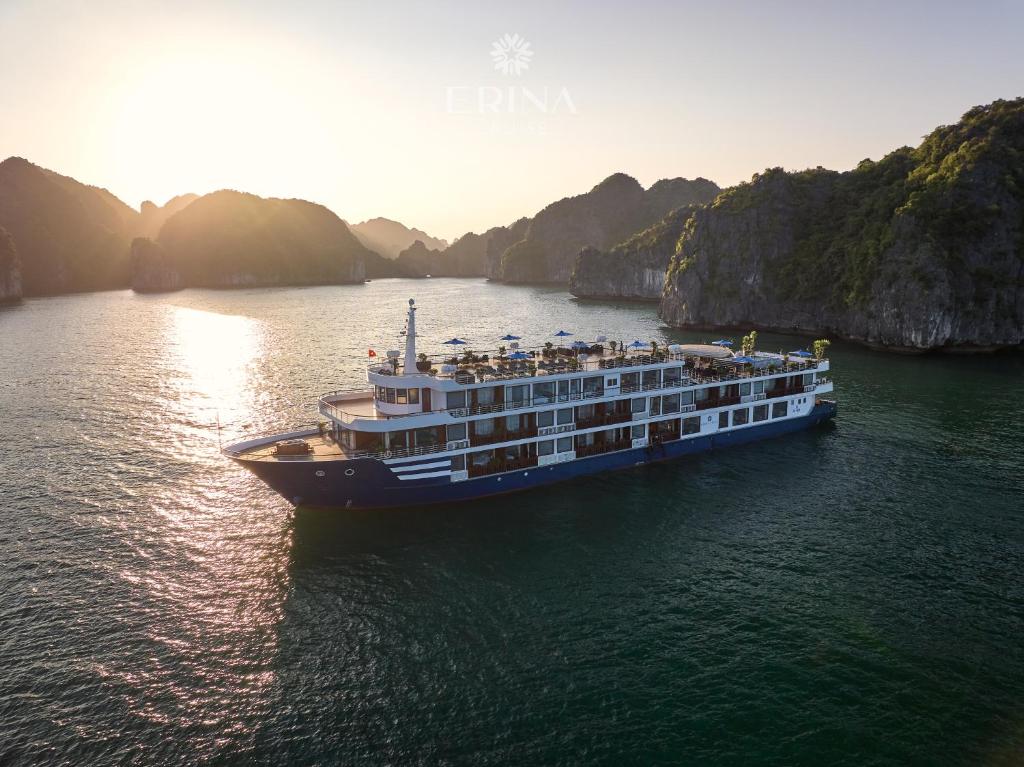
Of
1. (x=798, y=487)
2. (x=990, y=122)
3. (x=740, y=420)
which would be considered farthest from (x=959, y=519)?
(x=990, y=122)

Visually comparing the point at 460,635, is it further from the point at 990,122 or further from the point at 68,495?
the point at 990,122

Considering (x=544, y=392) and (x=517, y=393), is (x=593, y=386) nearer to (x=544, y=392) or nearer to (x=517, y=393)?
(x=544, y=392)

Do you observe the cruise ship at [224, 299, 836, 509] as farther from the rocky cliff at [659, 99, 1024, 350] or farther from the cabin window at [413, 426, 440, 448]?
the rocky cliff at [659, 99, 1024, 350]

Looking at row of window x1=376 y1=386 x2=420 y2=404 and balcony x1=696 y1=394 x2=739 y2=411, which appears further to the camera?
balcony x1=696 y1=394 x2=739 y2=411

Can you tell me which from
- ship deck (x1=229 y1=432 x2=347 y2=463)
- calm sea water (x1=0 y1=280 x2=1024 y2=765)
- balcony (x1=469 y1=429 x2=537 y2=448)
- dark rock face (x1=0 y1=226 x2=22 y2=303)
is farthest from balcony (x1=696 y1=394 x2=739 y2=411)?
dark rock face (x1=0 y1=226 x2=22 y2=303)

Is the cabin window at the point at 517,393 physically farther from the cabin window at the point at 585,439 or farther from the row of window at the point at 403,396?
the row of window at the point at 403,396

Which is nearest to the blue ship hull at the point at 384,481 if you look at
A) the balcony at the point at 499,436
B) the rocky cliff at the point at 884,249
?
the balcony at the point at 499,436

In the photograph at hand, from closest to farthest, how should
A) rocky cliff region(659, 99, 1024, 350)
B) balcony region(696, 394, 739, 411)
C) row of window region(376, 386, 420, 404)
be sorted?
row of window region(376, 386, 420, 404) → balcony region(696, 394, 739, 411) → rocky cliff region(659, 99, 1024, 350)
